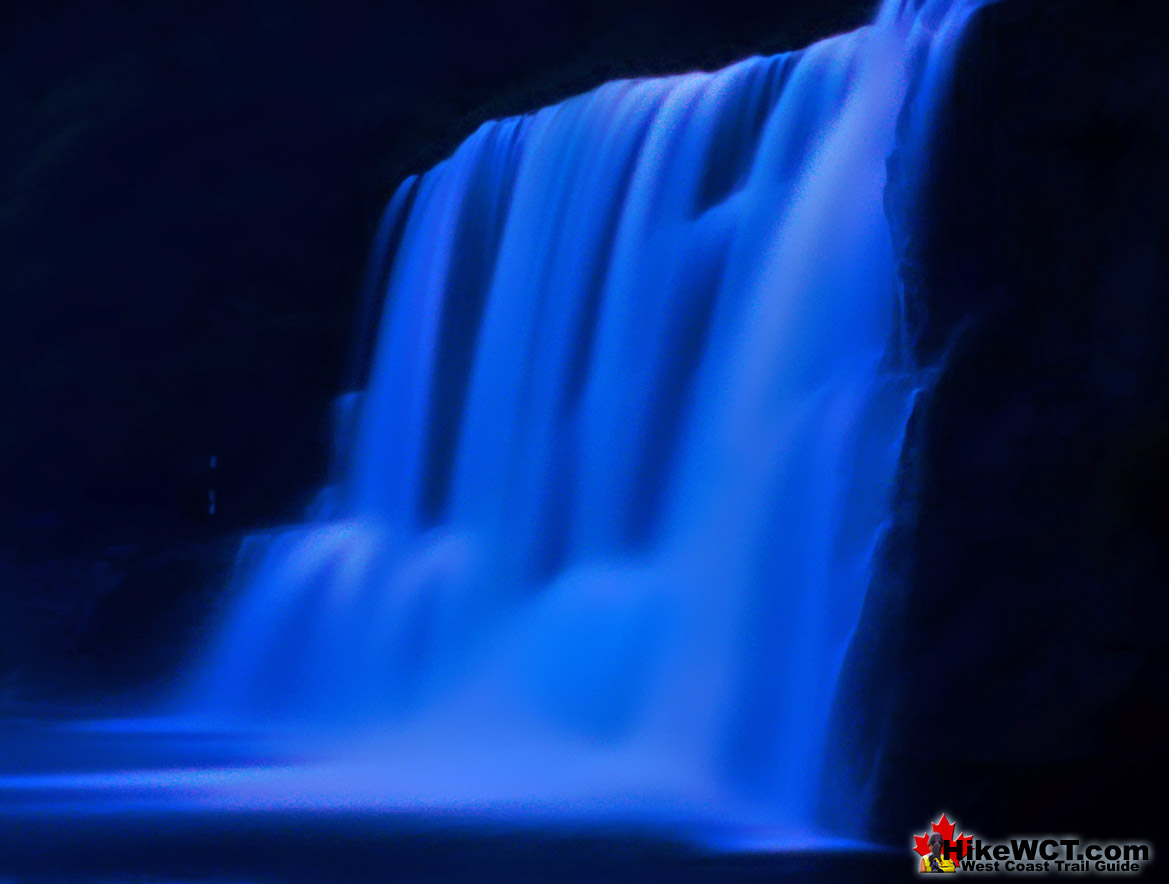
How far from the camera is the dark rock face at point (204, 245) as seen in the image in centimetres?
1585

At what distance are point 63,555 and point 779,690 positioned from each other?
34.3 feet

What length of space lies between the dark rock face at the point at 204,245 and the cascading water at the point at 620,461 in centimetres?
160

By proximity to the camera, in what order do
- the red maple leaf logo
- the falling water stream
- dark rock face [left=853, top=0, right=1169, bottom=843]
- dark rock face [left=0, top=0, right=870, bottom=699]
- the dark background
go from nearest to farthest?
the red maple leaf logo → dark rock face [left=853, top=0, right=1169, bottom=843] → the dark background → the falling water stream → dark rock face [left=0, top=0, right=870, bottom=699]

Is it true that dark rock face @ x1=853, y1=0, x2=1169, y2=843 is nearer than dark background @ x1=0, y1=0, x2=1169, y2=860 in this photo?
Yes

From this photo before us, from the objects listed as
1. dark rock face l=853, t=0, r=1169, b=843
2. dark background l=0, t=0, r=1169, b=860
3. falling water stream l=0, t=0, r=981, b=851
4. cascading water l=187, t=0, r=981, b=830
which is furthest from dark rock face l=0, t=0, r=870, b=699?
dark rock face l=853, t=0, r=1169, b=843

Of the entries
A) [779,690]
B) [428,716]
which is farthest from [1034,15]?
[428,716]

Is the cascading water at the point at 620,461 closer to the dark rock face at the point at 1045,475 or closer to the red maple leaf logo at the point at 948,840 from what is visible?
the dark rock face at the point at 1045,475

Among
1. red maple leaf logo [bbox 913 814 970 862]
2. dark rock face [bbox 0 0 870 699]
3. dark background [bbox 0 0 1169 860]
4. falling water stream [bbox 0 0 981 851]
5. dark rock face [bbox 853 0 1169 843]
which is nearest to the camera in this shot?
red maple leaf logo [bbox 913 814 970 862]

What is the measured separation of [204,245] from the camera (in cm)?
1664

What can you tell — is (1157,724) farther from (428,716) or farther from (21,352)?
(21,352)

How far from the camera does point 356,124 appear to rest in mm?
17172

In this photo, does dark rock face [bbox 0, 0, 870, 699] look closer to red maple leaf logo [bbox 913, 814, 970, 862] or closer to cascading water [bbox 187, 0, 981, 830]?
A: cascading water [bbox 187, 0, 981, 830]

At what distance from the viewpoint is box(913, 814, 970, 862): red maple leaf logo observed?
18.2 ft

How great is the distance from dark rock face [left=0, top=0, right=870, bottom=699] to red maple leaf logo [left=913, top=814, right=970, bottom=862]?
10.4m
